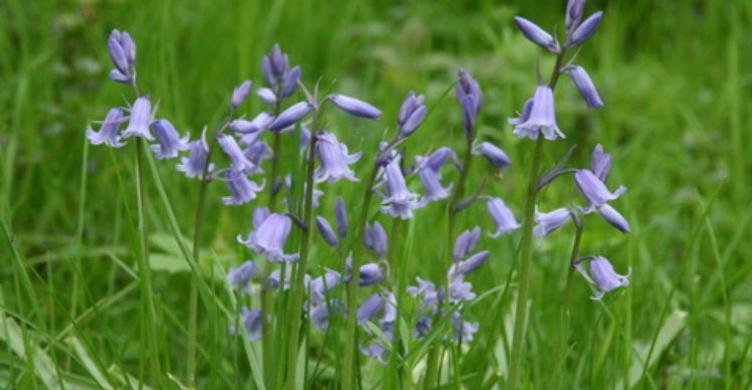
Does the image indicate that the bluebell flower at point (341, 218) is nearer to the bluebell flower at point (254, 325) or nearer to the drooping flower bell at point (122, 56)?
the bluebell flower at point (254, 325)

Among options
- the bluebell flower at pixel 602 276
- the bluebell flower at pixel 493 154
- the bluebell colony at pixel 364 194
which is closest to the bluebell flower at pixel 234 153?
the bluebell colony at pixel 364 194

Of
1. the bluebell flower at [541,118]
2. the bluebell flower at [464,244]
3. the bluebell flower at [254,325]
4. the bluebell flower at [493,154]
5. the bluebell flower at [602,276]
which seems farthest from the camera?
the bluebell flower at [254,325]

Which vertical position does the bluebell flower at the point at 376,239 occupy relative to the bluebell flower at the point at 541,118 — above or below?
below

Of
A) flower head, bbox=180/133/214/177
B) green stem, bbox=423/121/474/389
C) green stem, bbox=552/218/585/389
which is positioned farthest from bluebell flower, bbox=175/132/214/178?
green stem, bbox=552/218/585/389

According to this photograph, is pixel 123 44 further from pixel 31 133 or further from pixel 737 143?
pixel 737 143

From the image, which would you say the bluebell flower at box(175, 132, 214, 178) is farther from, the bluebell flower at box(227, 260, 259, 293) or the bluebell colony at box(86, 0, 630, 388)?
the bluebell flower at box(227, 260, 259, 293)

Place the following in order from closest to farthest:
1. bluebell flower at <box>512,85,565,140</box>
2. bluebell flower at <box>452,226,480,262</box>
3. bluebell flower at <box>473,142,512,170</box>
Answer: bluebell flower at <box>512,85,565,140</box>, bluebell flower at <box>473,142,512,170</box>, bluebell flower at <box>452,226,480,262</box>

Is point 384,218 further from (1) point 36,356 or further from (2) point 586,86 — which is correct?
(2) point 586,86

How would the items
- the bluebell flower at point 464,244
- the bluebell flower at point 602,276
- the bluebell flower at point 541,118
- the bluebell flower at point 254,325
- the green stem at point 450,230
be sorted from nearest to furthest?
the bluebell flower at point 541,118 → the bluebell flower at point 602,276 → the green stem at point 450,230 → the bluebell flower at point 464,244 → the bluebell flower at point 254,325
